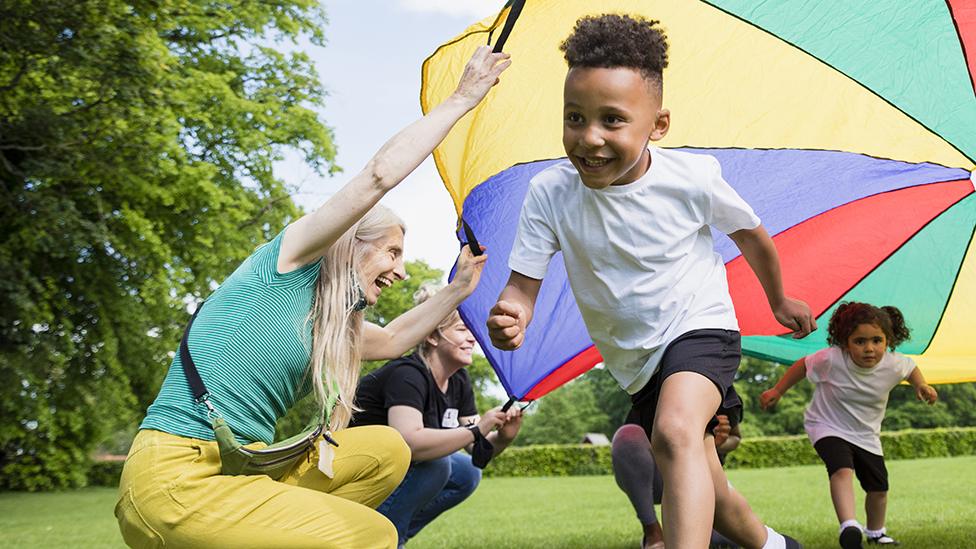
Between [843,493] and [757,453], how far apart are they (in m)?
19.2

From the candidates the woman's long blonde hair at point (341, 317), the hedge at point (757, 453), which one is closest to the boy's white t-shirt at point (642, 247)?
the woman's long blonde hair at point (341, 317)

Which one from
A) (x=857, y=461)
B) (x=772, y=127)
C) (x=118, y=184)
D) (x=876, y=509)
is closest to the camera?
(x=772, y=127)

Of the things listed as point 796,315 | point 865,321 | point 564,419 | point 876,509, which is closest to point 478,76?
point 796,315

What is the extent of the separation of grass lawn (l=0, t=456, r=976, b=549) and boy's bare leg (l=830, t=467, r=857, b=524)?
233 millimetres

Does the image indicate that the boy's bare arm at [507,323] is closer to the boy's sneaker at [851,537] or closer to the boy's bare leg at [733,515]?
the boy's bare leg at [733,515]

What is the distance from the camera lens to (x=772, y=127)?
3.82 metres

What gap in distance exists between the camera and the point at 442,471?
4.01 meters

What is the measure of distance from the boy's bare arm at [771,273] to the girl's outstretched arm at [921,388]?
6.13 feet

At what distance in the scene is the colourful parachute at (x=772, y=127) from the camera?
11.6 ft

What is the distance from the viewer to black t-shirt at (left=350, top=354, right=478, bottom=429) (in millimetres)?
3898

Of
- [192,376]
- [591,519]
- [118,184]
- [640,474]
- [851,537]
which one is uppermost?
[118,184]

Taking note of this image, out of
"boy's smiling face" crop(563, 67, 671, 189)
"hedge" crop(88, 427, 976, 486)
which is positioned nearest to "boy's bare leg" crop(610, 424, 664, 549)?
"boy's smiling face" crop(563, 67, 671, 189)

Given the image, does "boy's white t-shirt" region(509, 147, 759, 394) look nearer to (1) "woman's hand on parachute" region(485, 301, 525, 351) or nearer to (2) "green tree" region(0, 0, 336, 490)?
(1) "woman's hand on parachute" region(485, 301, 525, 351)

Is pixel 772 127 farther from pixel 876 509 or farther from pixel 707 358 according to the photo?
pixel 876 509
